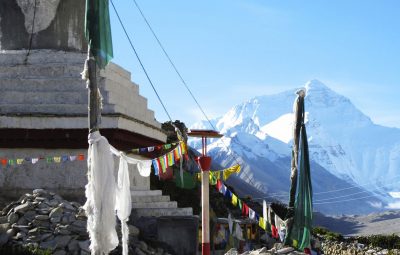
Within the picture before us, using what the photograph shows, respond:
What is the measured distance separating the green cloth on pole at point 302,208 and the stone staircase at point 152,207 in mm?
3636

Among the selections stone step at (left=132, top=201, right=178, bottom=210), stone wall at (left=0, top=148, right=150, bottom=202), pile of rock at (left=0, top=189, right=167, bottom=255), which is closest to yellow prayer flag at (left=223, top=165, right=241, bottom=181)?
stone step at (left=132, top=201, right=178, bottom=210)

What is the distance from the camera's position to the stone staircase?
618 inches

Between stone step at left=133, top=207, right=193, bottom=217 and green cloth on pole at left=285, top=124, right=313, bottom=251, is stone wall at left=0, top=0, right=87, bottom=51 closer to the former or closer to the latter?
stone step at left=133, top=207, right=193, bottom=217

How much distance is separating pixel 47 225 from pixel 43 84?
3.70m

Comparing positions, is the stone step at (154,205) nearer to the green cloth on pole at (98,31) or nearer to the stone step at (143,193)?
the stone step at (143,193)

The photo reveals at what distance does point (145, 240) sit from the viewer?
15117 millimetres

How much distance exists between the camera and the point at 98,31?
36.5ft

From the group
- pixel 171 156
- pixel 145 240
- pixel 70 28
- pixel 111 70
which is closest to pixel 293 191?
pixel 171 156

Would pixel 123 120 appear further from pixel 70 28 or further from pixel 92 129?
pixel 92 129

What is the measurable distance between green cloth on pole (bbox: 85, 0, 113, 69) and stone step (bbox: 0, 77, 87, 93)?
15.8 ft

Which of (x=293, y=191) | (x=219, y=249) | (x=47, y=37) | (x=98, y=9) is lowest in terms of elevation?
(x=219, y=249)

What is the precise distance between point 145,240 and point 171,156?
192 centimetres

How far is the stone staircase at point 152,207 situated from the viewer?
15.7 metres

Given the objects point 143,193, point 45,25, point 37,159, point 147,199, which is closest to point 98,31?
point 37,159
